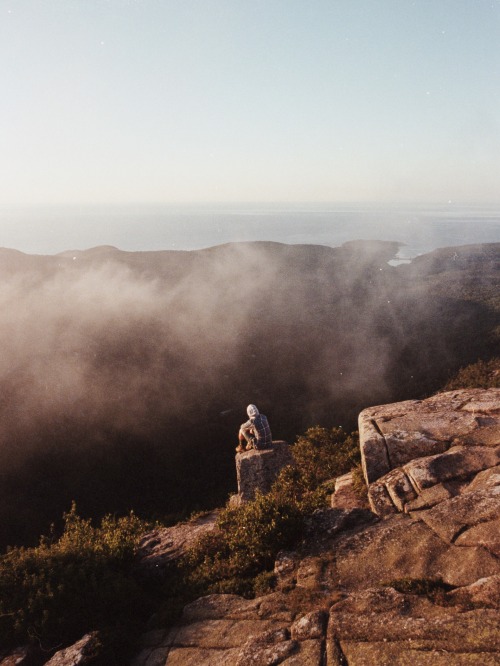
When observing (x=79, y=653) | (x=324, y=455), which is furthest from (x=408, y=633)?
(x=324, y=455)

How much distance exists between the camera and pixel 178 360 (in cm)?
6388

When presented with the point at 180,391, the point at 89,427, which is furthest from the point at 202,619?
the point at 180,391

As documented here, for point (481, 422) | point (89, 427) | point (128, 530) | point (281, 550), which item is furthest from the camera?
point (89, 427)

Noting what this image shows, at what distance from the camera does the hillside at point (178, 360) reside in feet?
131

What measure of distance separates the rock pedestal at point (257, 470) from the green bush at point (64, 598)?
4.97 meters

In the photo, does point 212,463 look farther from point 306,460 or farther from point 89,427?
point 306,460

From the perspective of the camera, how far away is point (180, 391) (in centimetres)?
5725

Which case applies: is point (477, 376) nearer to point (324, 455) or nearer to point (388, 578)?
point (324, 455)

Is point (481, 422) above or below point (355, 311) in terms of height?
above

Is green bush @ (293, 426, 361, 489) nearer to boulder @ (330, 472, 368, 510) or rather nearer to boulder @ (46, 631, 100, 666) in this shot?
boulder @ (330, 472, 368, 510)

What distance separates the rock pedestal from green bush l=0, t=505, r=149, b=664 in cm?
497

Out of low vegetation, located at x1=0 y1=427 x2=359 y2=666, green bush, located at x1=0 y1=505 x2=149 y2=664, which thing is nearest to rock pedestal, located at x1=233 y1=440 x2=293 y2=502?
low vegetation, located at x1=0 y1=427 x2=359 y2=666

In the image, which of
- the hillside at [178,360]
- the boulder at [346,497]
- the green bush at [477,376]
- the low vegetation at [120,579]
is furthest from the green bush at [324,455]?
the green bush at [477,376]

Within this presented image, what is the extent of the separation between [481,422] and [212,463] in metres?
34.9
